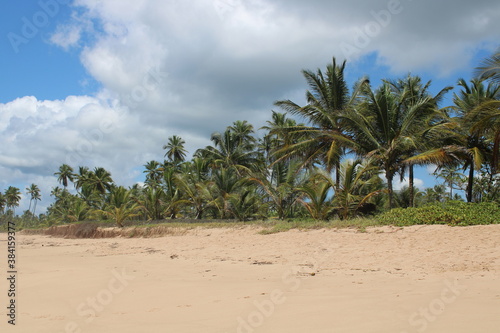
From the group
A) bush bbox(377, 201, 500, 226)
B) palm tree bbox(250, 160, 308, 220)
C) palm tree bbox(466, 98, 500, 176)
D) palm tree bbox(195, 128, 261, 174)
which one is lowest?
bush bbox(377, 201, 500, 226)

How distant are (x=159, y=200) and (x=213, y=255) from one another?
582 inches

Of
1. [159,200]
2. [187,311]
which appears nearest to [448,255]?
[187,311]

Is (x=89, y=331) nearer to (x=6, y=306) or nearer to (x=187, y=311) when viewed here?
(x=187, y=311)

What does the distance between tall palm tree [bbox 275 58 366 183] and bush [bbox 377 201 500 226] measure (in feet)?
19.4

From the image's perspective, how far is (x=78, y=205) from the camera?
3503 centimetres

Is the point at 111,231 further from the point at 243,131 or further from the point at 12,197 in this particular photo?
the point at 12,197

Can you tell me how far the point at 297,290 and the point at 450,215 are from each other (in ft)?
23.7

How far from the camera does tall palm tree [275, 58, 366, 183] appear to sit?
56.3 ft

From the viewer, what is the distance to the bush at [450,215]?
9.69 m

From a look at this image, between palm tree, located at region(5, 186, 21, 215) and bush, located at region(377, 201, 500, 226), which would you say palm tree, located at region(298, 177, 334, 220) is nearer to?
bush, located at region(377, 201, 500, 226)

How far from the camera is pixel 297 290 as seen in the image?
488 cm

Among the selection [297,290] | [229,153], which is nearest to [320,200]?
[297,290]

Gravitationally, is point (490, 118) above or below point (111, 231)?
above

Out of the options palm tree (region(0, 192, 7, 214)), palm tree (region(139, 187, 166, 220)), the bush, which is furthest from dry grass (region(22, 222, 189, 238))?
palm tree (region(0, 192, 7, 214))
